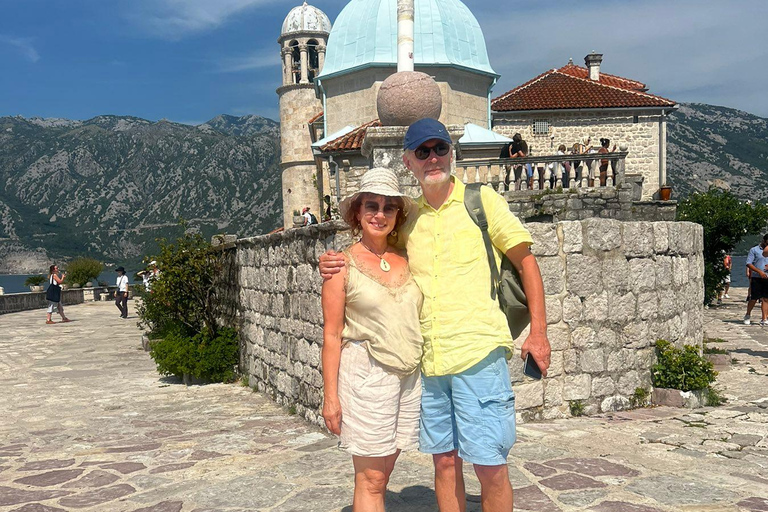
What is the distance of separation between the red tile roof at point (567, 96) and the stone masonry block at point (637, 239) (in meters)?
25.2

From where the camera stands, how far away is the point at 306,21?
37.3 metres

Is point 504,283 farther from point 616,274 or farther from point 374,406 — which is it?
point 616,274

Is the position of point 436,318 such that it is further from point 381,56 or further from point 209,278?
point 381,56

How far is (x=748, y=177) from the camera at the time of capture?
133 m

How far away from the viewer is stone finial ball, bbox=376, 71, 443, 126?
5777 mm

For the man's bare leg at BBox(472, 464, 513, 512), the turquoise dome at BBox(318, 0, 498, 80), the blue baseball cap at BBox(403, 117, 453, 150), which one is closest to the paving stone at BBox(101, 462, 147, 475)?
the man's bare leg at BBox(472, 464, 513, 512)

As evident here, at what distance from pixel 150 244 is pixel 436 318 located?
181 m

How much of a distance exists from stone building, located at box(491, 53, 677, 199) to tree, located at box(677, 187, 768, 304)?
11398mm

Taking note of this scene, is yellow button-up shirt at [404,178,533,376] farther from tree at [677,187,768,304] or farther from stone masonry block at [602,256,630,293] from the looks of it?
tree at [677,187,768,304]

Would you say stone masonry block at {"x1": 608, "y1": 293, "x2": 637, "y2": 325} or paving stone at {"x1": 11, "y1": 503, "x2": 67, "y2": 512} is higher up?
stone masonry block at {"x1": 608, "y1": 293, "x2": 637, "y2": 325}

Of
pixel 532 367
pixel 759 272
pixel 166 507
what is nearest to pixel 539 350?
pixel 532 367

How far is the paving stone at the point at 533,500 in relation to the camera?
4008 mm

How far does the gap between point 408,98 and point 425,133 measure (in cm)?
297

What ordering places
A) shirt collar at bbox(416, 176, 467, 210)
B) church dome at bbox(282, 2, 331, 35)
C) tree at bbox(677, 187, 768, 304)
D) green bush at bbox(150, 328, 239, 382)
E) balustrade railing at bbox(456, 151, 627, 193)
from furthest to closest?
church dome at bbox(282, 2, 331, 35) → tree at bbox(677, 187, 768, 304) → balustrade railing at bbox(456, 151, 627, 193) → green bush at bbox(150, 328, 239, 382) → shirt collar at bbox(416, 176, 467, 210)
